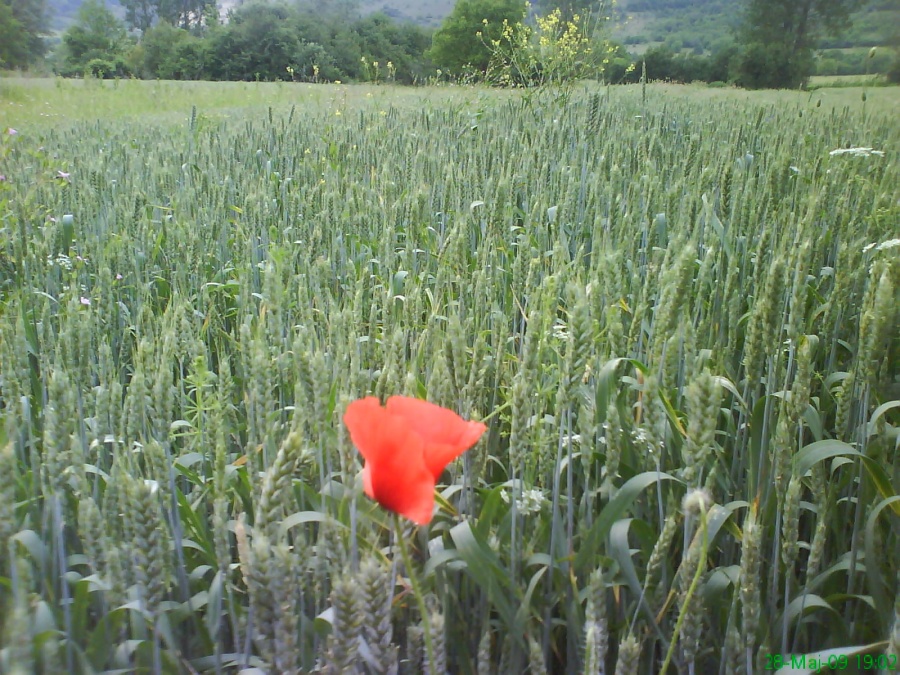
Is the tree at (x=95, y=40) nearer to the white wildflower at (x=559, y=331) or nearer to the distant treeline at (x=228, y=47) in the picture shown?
the distant treeline at (x=228, y=47)

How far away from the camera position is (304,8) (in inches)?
1185

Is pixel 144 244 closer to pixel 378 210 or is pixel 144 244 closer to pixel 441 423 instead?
pixel 378 210

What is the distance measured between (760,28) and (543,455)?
24.7ft

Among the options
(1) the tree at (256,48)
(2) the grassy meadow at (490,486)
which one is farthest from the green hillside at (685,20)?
(1) the tree at (256,48)

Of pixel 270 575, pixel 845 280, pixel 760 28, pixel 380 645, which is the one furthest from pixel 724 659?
pixel 760 28

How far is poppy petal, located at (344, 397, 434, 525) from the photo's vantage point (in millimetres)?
532

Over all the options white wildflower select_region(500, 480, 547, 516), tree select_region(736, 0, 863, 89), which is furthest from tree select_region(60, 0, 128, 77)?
white wildflower select_region(500, 480, 547, 516)

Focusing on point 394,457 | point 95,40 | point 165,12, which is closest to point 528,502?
point 394,457

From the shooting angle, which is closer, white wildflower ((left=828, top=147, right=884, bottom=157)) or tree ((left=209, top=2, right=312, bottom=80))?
white wildflower ((left=828, top=147, right=884, bottom=157))

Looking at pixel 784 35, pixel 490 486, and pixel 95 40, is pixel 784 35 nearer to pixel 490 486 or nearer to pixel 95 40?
pixel 490 486
